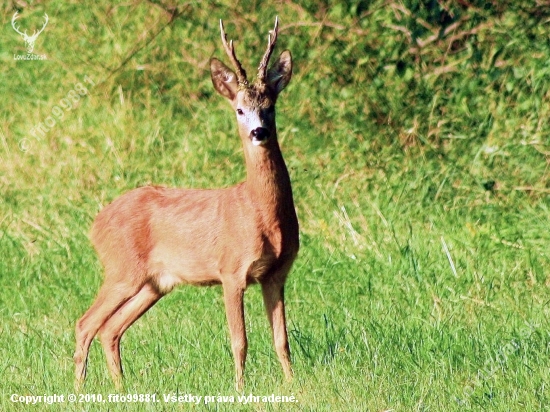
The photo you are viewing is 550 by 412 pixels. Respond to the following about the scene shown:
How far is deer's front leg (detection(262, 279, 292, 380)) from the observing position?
6.57 meters

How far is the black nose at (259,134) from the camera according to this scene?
6.23 metres

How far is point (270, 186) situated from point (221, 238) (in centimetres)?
38

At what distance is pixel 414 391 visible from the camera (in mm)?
6023

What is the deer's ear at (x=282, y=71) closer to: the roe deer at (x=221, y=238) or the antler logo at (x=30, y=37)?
the roe deer at (x=221, y=238)

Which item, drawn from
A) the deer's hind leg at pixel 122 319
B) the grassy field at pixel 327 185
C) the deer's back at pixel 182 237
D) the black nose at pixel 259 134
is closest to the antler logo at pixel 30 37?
the grassy field at pixel 327 185

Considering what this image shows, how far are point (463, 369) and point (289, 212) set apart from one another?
3.70 feet

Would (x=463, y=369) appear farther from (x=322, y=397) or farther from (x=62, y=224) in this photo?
(x=62, y=224)

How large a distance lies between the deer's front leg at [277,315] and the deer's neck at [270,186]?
0.38 m

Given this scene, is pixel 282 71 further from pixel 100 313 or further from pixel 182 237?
pixel 100 313

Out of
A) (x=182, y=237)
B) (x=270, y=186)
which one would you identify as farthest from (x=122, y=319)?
(x=270, y=186)

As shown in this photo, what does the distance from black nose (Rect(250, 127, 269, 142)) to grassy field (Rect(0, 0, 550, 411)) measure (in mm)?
1172

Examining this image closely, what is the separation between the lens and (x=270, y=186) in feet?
21.0

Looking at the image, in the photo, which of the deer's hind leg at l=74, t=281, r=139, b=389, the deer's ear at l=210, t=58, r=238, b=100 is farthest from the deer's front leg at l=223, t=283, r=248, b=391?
the deer's ear at l=210, t=58, r=238, b=100

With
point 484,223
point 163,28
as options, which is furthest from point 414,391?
point 163,28
